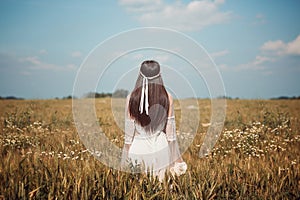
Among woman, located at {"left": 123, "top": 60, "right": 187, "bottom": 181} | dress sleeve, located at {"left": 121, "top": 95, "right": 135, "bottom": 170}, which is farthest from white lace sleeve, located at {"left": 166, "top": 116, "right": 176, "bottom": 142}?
dress sleeve, located at {"left": 121, "top": 95, "right": 135, "bottom": 170}

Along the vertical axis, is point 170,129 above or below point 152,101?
below

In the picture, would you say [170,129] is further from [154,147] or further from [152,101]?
[152,101]

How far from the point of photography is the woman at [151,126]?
502cm

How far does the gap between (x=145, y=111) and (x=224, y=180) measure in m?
1.48

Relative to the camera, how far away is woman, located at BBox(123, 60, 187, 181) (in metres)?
5.02

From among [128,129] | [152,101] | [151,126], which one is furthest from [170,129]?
[128,129]

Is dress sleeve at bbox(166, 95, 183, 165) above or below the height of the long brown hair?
below

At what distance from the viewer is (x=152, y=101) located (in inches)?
200

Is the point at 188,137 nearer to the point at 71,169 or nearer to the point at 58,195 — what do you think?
the point at 71,169

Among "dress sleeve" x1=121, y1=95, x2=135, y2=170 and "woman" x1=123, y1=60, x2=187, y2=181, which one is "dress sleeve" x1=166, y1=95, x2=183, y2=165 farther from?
"dress sleeve" x1=121, y1=95, x2=135, y2=170

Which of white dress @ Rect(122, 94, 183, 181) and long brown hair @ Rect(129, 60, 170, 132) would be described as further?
white dress @ Rect(122, 94, 183, 181)

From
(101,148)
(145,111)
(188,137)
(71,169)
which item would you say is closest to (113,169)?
(71,169)

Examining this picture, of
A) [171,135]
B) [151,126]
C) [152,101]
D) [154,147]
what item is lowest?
[154,147]

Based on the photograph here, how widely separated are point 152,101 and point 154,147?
0.72 m
